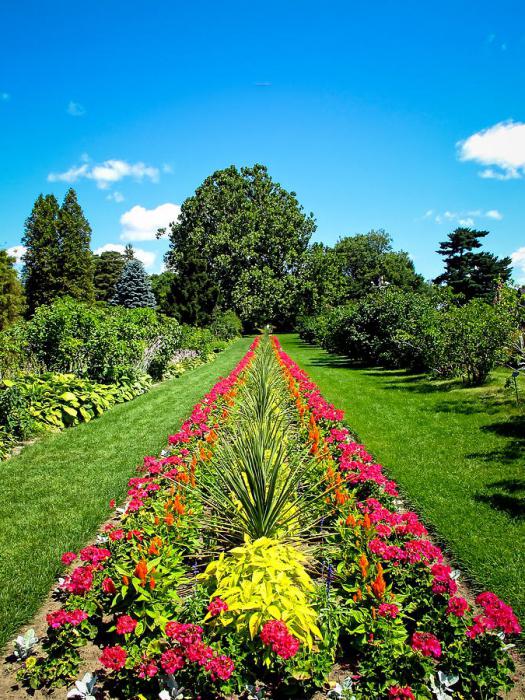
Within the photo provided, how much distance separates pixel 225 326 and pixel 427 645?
24.8m

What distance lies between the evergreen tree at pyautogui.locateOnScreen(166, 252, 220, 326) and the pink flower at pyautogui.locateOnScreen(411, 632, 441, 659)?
19919 millimetres

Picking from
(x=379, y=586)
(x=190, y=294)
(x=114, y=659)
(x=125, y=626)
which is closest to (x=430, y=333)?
(x=379, y=586)

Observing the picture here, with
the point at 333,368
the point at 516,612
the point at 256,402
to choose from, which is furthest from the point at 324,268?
the point at 516,612

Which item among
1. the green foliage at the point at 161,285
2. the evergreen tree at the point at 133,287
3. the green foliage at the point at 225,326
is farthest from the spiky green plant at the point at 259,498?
the evergreen tree at the point at 133,287

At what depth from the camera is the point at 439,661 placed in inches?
82.7

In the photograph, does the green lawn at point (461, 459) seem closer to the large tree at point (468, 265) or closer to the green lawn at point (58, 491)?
the green lawn at point (58, 491)

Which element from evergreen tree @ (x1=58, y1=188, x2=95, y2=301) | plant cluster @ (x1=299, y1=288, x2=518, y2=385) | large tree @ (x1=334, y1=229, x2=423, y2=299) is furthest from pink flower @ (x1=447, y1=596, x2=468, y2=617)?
large tree @ (x1=334, y1=229, x2=423, y2=299)

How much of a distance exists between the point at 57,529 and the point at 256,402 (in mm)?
2398

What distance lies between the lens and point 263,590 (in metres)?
2.18

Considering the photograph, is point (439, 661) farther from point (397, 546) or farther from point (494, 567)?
point (494, 567)

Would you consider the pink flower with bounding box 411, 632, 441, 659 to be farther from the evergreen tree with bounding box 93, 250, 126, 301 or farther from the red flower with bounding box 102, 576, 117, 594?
the evergreen tree with bounding box 93, 250, 126, 301

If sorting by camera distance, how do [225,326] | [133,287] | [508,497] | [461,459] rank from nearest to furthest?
[508,497] < [461,459] < [225,326] < [133,287]

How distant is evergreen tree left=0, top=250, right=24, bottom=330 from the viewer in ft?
82.7

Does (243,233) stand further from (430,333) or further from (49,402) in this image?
(49,402)
